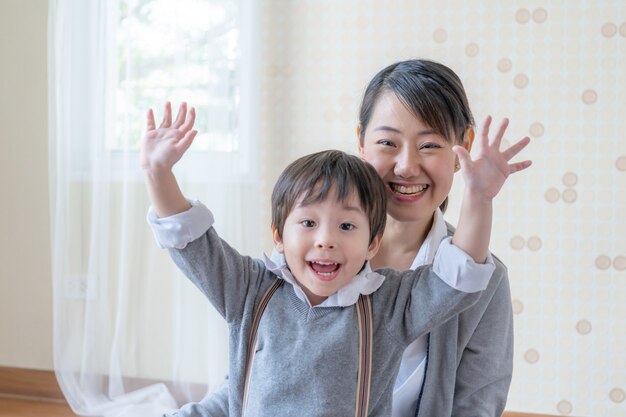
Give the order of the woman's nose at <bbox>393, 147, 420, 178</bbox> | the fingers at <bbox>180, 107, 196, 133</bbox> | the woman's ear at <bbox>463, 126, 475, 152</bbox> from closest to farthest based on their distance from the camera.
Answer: the fingers at <bbox>180, 107, 196, 133</bbox>, the woman's nose at <bbox>393, 147, 420, 178</bbox>, the woman's ear at <bbox>463, 126, 475, 152</bbox>

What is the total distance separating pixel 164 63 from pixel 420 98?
1606 millimetres

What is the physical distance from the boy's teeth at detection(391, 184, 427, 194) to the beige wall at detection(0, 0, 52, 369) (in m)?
2.10

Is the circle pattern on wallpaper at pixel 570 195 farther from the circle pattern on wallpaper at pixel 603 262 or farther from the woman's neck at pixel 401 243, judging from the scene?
the woman's neck at pixel 401 243

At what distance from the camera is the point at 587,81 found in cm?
270

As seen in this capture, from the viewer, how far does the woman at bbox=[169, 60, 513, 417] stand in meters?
1.45

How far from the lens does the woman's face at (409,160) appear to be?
4.76 ft

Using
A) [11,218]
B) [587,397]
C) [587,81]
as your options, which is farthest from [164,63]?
[587,397]

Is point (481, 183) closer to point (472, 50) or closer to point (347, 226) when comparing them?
point (347, 226)

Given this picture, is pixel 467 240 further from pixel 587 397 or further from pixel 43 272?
pixel 43 272

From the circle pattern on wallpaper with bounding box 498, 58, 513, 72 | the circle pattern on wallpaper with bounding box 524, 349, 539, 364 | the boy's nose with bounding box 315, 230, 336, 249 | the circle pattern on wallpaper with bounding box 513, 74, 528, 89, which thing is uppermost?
the circle pattern on wallpaper with bounding box 498, 58, 513, 72

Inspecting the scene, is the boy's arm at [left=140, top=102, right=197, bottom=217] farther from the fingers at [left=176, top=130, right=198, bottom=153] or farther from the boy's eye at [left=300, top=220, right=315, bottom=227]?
the boy's eye at [left=300, top=220, right=315, bottom=227]

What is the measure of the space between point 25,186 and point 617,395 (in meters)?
2.46


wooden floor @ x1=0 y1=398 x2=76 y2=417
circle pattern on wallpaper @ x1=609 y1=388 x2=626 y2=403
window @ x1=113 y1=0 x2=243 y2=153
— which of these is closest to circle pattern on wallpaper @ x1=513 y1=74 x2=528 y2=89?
window @ x1=113 y1=0 x2=243 y2=153

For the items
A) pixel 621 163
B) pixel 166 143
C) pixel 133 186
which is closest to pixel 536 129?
pixel 621 163
